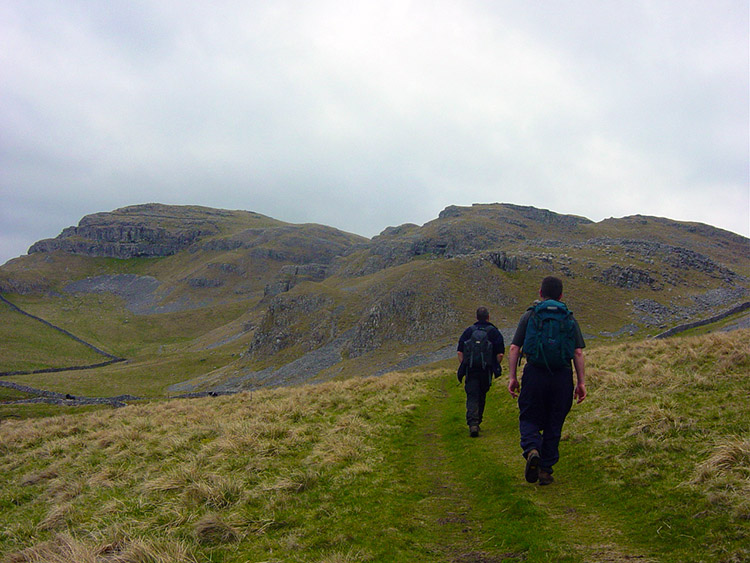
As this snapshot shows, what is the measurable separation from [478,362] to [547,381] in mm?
5186

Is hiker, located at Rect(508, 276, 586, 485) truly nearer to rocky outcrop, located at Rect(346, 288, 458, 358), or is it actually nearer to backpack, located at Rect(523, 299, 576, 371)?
backpack, located at Rect(523, 299, 576, 371)

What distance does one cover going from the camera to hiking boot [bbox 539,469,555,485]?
736 cm

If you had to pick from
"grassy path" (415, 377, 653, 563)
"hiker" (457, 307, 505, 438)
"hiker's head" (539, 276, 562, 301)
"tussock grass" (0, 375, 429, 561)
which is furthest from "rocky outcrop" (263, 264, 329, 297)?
"hiker's head" (539, 276, 562, 301)

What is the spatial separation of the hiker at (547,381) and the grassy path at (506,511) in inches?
24.4

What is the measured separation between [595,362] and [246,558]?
1740 centimetres

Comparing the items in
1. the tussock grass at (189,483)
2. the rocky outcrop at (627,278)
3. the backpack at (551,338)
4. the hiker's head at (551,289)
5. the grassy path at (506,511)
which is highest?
the rocky outcrop at (627,278)

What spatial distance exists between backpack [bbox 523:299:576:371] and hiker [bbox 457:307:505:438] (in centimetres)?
499

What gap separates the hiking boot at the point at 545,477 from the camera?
24.1 ft

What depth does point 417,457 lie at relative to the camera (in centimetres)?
1040

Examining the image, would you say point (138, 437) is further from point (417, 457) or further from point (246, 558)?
point (246, 558)

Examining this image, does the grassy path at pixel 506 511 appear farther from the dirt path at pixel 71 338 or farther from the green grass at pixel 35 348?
the green grass at pixel 35 348

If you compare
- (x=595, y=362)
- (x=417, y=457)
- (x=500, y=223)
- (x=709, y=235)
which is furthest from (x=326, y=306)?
(x=709, y=235)

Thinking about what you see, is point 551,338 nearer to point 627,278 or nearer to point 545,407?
point 545,407

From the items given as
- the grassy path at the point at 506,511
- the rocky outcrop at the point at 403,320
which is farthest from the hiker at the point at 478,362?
the rocky outcrop at the point at 403,320
